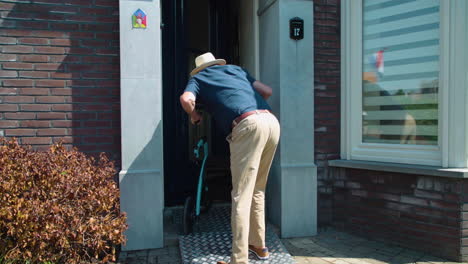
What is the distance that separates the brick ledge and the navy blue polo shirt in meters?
1.43

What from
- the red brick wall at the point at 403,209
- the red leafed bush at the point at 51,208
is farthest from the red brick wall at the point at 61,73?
the red brick wall at the point at 403,209

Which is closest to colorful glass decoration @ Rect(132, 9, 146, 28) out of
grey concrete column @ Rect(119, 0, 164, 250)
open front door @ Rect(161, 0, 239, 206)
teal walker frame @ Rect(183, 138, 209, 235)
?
grey concrete column @ Rect(119, 0, 164, 250)

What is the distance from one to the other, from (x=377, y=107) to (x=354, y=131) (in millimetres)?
A: 363

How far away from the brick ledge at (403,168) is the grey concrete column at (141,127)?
2029mm

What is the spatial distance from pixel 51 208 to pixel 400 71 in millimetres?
3566

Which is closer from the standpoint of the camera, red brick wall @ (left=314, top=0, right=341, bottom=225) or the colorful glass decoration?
the colorful glass decoration

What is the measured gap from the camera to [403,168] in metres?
3.68

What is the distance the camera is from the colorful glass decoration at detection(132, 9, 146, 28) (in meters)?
3.64

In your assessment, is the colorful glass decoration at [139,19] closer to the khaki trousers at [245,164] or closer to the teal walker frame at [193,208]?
the teal walker frame at [193,208]

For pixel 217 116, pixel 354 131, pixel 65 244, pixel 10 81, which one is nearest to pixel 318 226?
pixel 354 131

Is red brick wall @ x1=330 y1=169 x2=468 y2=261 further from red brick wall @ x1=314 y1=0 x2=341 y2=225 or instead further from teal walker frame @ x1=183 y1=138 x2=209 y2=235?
teal walker frame @ x1=183 y1=138 x2=209 y2=235

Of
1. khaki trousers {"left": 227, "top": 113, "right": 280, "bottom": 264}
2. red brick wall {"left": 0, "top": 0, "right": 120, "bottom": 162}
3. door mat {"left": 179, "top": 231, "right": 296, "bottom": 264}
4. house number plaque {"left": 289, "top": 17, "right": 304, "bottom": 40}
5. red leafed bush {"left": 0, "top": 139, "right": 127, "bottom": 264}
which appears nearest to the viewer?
red leafed bush {"left": 0, "top": 139, "right": 127, "bottom": 264}

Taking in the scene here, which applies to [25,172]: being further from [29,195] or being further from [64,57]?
[64,57]

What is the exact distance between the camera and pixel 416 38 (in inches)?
148
